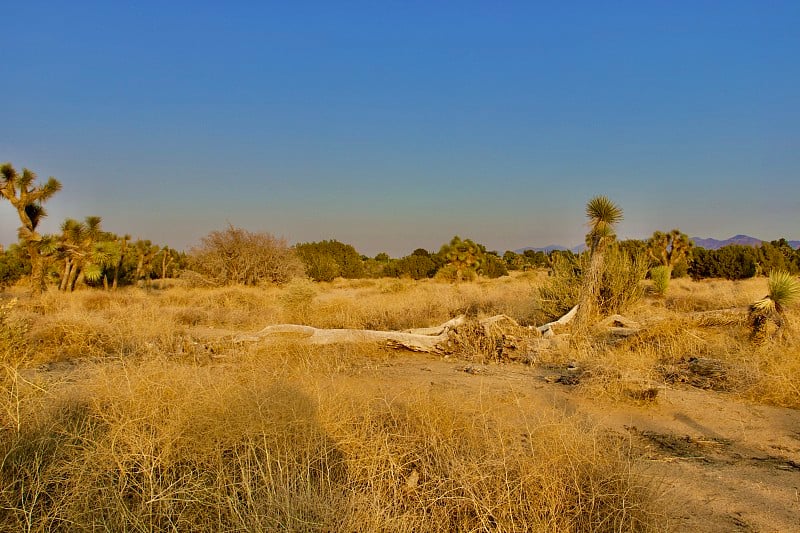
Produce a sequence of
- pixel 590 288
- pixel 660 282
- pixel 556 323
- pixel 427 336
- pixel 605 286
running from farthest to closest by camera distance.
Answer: pixel 660 282
pixel 605 286
pixel 590 288
pixel 556 323
pixel 427 336

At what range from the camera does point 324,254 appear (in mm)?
38344

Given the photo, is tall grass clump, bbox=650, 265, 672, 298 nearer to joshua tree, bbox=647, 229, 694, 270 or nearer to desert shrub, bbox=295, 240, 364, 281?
joshua tree, bbox=647, 229, 694, 270

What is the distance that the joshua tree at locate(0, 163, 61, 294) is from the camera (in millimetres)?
16562

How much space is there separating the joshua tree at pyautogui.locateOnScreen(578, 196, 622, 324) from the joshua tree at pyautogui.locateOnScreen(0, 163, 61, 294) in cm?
1600

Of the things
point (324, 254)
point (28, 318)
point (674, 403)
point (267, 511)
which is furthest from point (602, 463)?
point (324, 254)

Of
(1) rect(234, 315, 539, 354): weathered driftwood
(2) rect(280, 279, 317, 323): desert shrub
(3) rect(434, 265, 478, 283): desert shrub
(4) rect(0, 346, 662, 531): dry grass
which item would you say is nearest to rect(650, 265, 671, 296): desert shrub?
(1) rect(234, 315, 539, 354): weathered driftwood

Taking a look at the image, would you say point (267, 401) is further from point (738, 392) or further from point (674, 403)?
point (738, 392)

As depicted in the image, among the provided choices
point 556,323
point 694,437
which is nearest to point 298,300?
point 556,323

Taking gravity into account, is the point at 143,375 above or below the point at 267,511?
above

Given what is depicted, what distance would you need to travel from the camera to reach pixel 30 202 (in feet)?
56.0

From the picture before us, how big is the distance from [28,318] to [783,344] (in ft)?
43.2

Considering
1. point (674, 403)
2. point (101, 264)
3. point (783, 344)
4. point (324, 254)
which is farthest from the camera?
point (324, 254)

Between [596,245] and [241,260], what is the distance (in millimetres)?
18346

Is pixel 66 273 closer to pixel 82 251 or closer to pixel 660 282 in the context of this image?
pixel 82 251
